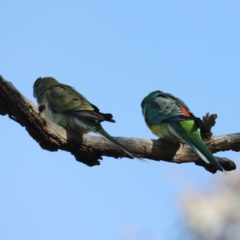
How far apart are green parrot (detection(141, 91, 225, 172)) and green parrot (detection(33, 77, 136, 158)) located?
58 centimetres

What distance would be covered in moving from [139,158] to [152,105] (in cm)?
95

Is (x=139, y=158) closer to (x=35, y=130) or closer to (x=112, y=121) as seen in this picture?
(x=112, y=121)

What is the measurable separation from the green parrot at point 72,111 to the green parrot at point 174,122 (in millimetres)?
584

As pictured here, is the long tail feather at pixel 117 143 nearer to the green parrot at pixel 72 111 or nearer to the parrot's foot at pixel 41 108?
the green parrot at pixel 72 111

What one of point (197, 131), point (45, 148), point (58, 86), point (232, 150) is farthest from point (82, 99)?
point (232, 150)

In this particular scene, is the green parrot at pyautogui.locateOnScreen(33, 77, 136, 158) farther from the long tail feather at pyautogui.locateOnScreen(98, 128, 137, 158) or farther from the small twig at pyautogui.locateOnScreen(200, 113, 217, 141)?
the small twig at pyautogui.locateOnScreen(200, 113, 217, 141)

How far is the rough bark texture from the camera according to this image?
371 cm

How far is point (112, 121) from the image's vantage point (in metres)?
4.23

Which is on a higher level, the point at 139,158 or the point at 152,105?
the point at 152,105

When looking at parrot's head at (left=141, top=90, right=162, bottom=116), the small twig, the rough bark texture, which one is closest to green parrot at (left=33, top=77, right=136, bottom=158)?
the rough bark texture

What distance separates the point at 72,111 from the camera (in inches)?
173

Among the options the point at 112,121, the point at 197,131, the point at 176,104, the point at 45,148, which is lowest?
the point at 45,148

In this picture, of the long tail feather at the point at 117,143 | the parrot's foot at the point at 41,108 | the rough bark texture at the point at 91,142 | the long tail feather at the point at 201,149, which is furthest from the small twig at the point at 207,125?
the parrot's foot at the point at 41,108

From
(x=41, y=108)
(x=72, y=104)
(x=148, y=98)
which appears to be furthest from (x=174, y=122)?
(x=41, y=108)
